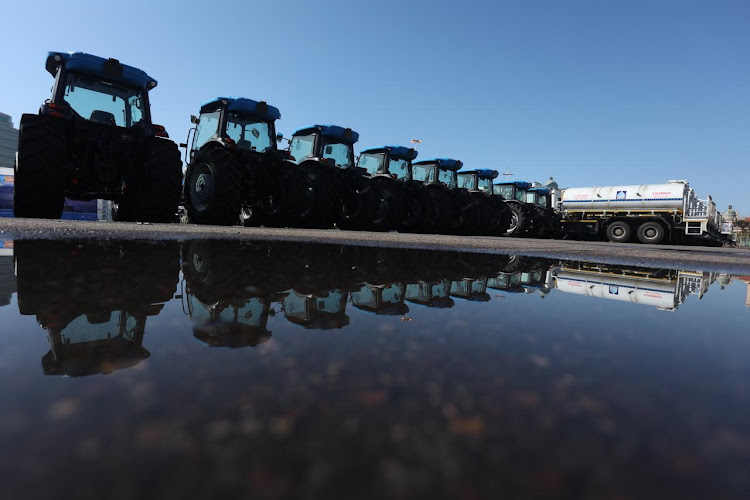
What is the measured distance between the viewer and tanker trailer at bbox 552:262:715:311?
5.85ft

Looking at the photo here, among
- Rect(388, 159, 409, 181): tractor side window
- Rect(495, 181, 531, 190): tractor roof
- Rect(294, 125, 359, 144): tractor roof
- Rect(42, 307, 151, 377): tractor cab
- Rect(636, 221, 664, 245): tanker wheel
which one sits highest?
Rect(495, 181, 531, 190): tractor roof

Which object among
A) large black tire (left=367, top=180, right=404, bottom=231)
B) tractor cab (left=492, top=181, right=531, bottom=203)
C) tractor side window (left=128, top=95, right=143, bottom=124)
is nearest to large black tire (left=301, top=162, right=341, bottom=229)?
large black tire (left=367, top=180, right=404, bottom=231)

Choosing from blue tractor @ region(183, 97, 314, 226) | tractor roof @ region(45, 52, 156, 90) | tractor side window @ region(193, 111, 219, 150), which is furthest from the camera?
tractor side window @ region(193, 111, 219, 150)

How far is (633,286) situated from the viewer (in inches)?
86.4

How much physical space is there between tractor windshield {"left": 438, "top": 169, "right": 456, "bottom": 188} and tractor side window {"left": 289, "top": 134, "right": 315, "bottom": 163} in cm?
631

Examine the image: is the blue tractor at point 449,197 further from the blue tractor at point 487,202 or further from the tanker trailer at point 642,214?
the tanker trailer at point 642,214

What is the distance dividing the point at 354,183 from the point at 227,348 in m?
9.16

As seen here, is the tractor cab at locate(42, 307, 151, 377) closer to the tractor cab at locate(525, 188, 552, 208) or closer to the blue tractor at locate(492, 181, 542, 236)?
the blue tractor at locate(492, 181, 542, 236)

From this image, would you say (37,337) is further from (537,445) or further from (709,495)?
(709,495)

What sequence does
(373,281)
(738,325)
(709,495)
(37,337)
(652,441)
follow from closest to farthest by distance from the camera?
1. (709,495)
2. (652,441)
3. (37,337)
4. (738,325)
5. (373,281)

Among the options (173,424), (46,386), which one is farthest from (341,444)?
(46,386)

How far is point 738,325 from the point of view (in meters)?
1.38

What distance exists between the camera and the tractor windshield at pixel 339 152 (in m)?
10.1

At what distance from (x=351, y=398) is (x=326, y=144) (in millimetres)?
9912
